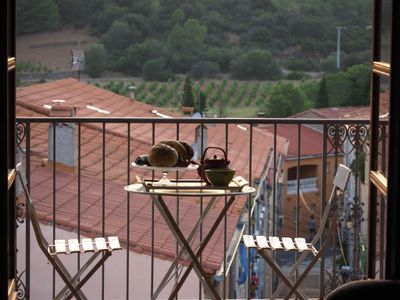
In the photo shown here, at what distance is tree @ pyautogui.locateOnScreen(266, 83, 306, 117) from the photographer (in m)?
38.0

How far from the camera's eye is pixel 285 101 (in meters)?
38.7

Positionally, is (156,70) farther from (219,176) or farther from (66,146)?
(219,176)

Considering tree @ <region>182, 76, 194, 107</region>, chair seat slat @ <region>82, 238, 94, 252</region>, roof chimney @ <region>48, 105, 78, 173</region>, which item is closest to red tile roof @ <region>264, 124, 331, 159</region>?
tree @ <region>182, 76, 194, 107</region>

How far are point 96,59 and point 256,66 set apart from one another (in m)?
7.81

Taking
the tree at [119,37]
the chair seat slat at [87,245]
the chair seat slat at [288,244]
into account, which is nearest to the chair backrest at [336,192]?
the chair seat slat at [288,244]

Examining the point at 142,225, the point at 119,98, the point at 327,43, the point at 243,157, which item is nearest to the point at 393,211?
the point at 142,225

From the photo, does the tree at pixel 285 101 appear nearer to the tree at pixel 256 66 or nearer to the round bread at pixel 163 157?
the tree at pixel 256 66

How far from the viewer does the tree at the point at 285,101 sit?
125ft

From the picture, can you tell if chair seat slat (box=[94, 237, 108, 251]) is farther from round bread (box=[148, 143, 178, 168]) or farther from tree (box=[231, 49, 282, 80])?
tree (box=[231, 49, 282, 80])

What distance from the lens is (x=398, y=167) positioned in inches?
104

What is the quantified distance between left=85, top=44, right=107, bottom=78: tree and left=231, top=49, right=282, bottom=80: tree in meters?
6.60

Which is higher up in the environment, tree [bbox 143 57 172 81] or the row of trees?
tree [bbox 143 57 172 81]

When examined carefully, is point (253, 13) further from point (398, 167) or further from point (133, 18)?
point (398, 167)

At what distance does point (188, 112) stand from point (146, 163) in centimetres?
2739
